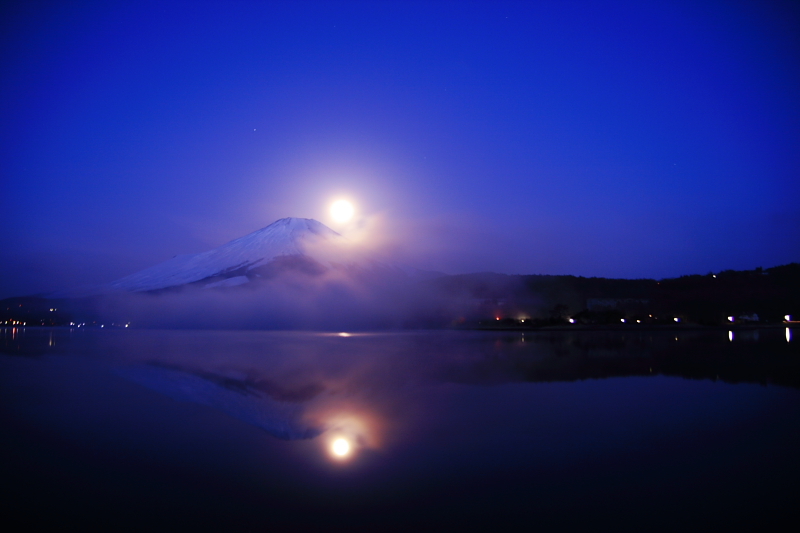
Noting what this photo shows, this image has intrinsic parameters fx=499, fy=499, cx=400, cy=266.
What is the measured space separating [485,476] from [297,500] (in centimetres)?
166

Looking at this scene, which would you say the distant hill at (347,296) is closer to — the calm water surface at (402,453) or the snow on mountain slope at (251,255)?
the snow on mountain slope at (251,255)

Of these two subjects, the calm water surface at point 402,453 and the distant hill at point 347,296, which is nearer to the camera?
the calm water surface at point 402,453

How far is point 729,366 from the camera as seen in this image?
41.1 feet

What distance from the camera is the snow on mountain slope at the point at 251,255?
118750 millimetres

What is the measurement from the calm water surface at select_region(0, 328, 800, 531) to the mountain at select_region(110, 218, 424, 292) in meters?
100

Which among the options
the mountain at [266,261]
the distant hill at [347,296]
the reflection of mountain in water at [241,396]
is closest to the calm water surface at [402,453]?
the reflection of mountain in water at [241,396]

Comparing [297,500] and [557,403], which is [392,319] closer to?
[557,403]

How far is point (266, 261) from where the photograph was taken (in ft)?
390

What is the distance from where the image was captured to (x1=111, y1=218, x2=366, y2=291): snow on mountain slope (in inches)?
4675

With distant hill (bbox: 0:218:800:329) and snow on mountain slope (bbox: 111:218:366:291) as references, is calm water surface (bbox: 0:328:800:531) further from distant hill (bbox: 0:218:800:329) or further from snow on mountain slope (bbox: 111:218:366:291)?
snow on mountain slope (bbox: 111:218:366:291)

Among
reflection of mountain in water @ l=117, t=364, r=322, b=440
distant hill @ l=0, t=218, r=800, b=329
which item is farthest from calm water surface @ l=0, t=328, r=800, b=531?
distant hill @ l=0, t=218, r=800, b=329

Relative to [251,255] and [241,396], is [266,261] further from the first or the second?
[241,396]

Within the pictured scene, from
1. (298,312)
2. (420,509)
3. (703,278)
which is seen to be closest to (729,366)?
(420,509)

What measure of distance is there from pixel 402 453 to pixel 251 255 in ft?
417
